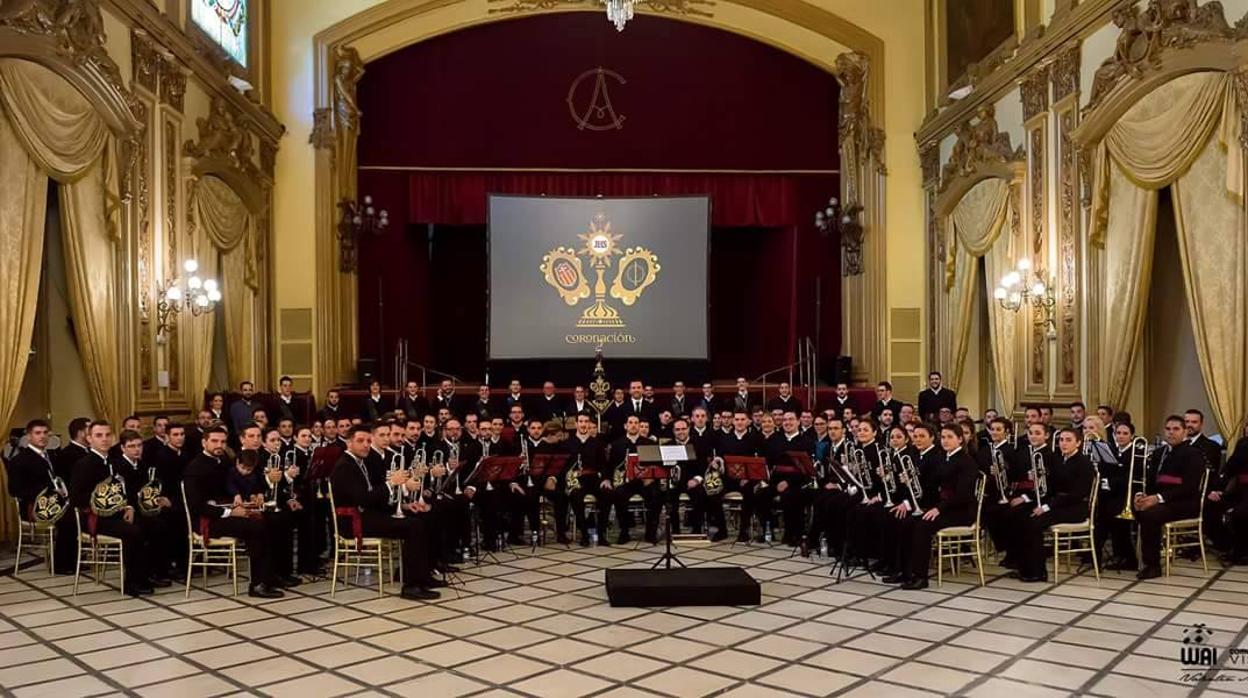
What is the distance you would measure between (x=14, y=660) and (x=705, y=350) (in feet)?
41.1

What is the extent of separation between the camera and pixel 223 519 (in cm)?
758

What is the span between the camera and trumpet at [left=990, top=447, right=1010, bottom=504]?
8.75m

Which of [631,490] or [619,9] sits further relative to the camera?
[619,9]

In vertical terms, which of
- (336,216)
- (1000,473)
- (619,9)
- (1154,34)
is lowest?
(1000,473)

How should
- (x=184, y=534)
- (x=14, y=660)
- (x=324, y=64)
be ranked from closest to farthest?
(x=14, y=660)
(x=184, y=534)
(x=324, y=64)

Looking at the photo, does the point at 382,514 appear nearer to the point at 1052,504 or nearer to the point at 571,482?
the point at 571,482

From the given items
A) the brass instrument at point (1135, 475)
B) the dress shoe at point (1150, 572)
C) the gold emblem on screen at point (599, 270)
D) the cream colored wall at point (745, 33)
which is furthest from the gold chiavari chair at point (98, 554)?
the gold emblem on screen at point (599, 270)

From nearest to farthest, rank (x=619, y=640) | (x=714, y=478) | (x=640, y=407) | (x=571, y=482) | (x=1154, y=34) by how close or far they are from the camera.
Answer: (x=619, y=640) → (x=1154, y=34) → (x=714, y=478) → (x=571, y=482) → (x=640, y=407)

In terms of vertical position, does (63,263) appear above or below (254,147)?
below

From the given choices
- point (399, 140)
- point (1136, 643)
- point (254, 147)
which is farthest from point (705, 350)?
point (1136, 643)

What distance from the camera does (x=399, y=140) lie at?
17.2 metres

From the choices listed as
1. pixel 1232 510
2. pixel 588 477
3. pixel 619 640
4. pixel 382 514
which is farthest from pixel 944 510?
pixel 382 514

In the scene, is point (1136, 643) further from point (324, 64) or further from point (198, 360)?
point (324, 64)

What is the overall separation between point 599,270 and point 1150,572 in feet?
35.3
